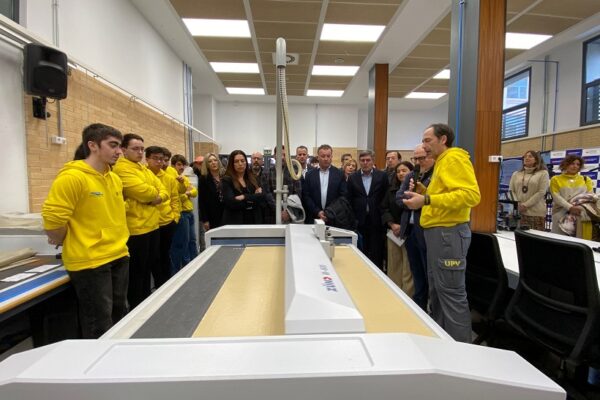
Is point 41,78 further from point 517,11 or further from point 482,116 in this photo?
point 517,11

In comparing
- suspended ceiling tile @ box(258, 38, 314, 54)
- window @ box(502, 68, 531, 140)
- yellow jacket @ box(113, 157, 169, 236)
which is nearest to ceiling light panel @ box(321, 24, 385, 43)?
suspended ceiling tile @ box(258, 38, 314, 54)

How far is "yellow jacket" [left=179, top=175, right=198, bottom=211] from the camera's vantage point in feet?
12.2

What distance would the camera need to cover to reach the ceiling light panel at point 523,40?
17.3ft

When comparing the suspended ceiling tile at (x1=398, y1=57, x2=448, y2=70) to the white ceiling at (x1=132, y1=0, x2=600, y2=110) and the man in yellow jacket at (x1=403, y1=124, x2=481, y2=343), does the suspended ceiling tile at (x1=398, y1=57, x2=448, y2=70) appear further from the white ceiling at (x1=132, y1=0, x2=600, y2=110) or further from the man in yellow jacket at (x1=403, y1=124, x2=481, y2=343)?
the man in yellow jacket at (x1=403, y1=124, x2=481, y2=343)

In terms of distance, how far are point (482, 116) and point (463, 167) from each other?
1.18 metres

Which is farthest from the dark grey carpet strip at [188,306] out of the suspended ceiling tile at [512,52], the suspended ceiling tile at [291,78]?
the suspended ceiling tile at [512,52]

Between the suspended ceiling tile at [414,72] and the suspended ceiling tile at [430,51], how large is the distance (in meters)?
0.78

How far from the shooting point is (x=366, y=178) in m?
3.51

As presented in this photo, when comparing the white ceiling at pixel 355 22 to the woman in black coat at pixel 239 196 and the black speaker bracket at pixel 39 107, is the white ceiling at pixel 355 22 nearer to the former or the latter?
the woman in black coat at pixel 239 196

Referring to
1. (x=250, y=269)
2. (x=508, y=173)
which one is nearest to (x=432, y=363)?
(x=250, y=269)

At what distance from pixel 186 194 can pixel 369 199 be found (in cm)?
206

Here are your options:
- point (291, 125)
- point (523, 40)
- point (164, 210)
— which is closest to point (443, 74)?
point (523, 40)

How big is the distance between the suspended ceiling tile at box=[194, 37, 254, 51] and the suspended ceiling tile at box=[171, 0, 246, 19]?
30.5 inches

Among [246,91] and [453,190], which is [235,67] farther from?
[453,190]
